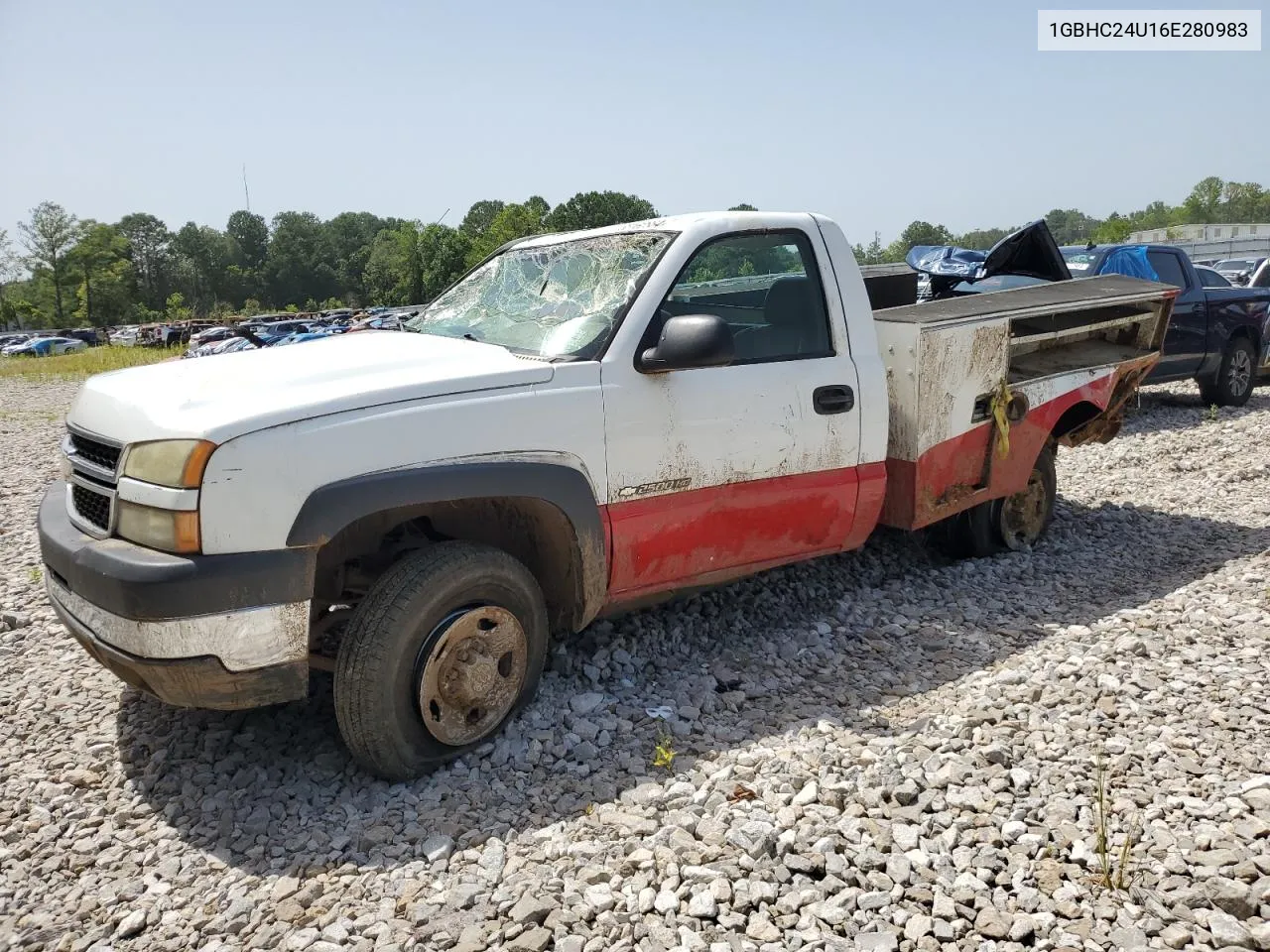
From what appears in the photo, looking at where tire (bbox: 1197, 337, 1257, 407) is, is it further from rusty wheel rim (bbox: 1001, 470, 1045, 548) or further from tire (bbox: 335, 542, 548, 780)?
tire (bbox: 335, 542, 548, 780)

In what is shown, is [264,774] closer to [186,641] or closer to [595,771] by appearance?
[186,641]

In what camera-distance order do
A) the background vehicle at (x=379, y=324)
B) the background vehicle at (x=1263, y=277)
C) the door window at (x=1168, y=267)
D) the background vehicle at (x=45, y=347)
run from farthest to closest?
the background vehicle at (x=45, y=347)
the background vehicle at (x=1263, y=277)
the door window at (x=1168, y=267)
the background vehicle at (x=379, y=324)

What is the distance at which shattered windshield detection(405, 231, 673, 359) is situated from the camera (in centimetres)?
375

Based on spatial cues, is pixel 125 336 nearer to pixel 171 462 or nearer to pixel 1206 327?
pixel 1206 327

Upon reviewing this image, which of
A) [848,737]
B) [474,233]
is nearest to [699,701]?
[848,737]

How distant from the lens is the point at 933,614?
4.95 metres

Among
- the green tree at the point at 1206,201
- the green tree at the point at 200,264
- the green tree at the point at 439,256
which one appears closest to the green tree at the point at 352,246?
the green tree at the point at 200,264

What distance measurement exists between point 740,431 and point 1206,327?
9226 mm

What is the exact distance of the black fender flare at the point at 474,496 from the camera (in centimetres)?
299

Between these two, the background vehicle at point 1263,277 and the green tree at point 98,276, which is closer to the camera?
the background vehicle at point 1263,277

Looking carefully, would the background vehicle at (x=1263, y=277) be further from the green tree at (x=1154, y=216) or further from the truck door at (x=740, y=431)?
the green tree at (x=1154, y=216)

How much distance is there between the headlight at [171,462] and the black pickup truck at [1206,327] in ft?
32.8

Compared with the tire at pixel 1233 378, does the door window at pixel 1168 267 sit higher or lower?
higher

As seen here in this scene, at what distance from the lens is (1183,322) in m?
10.6
